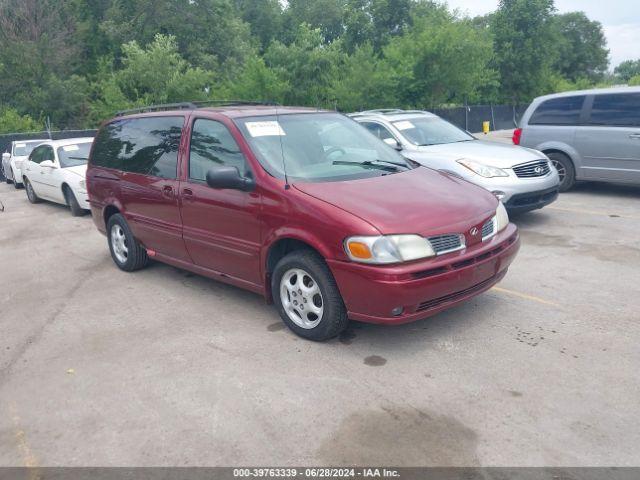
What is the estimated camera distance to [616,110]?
927cm

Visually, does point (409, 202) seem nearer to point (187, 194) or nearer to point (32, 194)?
point (187, 194)

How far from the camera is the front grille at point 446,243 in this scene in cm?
406

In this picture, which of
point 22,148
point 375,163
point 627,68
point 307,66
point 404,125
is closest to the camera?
point 375,163

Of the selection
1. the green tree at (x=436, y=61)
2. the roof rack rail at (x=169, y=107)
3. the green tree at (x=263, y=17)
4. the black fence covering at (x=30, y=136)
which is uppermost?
the green tree at (x=263, y=17)

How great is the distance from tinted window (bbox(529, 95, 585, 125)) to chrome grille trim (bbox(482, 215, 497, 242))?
6111 millimetres

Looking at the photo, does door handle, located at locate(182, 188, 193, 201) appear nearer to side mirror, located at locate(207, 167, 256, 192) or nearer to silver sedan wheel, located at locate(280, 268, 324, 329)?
side mirror, located at locate(207, 167, 256, 192)

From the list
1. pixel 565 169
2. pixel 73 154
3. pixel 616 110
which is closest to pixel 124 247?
pixel 73 154

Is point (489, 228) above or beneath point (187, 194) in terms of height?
beneath

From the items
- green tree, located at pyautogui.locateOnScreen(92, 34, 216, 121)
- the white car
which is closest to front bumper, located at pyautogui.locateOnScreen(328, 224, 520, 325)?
the white car

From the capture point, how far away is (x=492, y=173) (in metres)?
7.50

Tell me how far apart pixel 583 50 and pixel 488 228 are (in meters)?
74.6

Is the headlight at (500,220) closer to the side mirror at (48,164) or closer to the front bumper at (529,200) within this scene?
the front bumper at (529,200)

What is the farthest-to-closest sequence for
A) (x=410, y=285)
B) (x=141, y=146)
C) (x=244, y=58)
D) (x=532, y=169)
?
1. (x=244, y=58)
2. (x=532, y=169)
3. (x=141, y=146)
4. (x=410, y=285)

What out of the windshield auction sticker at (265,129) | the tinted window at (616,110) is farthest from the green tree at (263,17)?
the windshield auction sticker at (265,129)
